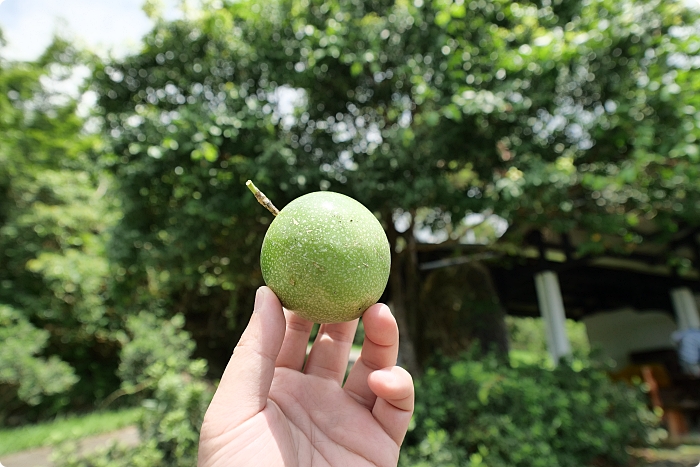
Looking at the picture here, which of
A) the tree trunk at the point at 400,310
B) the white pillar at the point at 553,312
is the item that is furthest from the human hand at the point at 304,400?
the white pillar at the point at 553,312

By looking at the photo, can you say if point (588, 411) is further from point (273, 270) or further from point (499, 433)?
point (273, 270)

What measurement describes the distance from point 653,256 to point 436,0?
7.96 meters

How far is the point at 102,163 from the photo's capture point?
15.6 ft

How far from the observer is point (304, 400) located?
1.80 m

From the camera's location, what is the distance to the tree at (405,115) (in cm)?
424

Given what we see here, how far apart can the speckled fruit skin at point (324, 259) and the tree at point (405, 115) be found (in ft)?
8.24

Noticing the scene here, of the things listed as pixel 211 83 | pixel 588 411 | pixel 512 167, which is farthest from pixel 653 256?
pixel 211 83

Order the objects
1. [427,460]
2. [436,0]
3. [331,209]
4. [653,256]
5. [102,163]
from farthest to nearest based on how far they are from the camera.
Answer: [653,256] → [102,163] → [436,0] → [427,460] → [331,209]

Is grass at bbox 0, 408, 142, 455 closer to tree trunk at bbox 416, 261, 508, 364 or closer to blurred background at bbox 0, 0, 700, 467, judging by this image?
blurred background at bbox 0, 0, 700, 467

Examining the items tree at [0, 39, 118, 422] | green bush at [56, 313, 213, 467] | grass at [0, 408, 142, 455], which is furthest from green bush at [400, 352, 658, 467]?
tree at [0, 39, 118, 422]

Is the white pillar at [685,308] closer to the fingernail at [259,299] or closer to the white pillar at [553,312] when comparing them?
the white pillar at [553,312]

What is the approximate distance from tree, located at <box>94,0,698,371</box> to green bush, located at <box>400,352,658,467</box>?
1971 millimetres

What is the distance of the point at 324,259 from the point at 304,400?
28.3 inches

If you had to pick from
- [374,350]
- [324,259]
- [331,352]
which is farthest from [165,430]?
[324,259]
